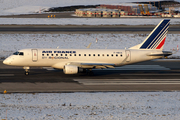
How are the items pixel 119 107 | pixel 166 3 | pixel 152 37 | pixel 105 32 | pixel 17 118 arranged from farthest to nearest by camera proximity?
pixel 166 3
pixel 105 32
pixel 152 37
pixel 119 107
pixel 17 118

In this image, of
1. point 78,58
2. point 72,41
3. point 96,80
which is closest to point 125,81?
point 96,80

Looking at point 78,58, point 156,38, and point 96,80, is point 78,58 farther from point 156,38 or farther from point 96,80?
point 156,38

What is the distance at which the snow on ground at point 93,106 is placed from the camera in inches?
846

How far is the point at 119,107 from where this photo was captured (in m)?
23.8

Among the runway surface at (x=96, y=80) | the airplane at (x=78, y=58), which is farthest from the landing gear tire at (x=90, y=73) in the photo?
the runway surface at (x=96, y=80)

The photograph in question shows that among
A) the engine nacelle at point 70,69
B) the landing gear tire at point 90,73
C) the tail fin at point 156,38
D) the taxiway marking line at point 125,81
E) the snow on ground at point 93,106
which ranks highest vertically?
the tail fin at point 156,38

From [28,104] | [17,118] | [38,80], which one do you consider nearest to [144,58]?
[38,80]

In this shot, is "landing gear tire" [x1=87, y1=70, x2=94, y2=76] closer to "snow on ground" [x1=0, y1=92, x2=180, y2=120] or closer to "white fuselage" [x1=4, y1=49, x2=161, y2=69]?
"white fuselage" [x1=4, y1=49, x2=161, y2=69]

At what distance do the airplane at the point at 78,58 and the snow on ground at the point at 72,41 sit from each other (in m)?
16.4

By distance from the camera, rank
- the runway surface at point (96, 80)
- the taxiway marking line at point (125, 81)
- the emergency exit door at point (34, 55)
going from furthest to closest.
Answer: the emergency exit door at point (34, 55)
the taxiway marking line at point (125, 81)
the runway surface at point (96, 80)

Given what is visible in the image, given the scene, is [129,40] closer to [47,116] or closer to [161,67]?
[161,67]

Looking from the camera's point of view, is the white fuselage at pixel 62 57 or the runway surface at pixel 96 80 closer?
the runway surface at pixel 96 80

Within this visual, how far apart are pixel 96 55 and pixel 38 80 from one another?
26.4ft

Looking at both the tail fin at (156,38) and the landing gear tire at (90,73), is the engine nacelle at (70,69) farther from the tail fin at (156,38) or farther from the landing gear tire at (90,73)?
the tail fin at (156,38)
